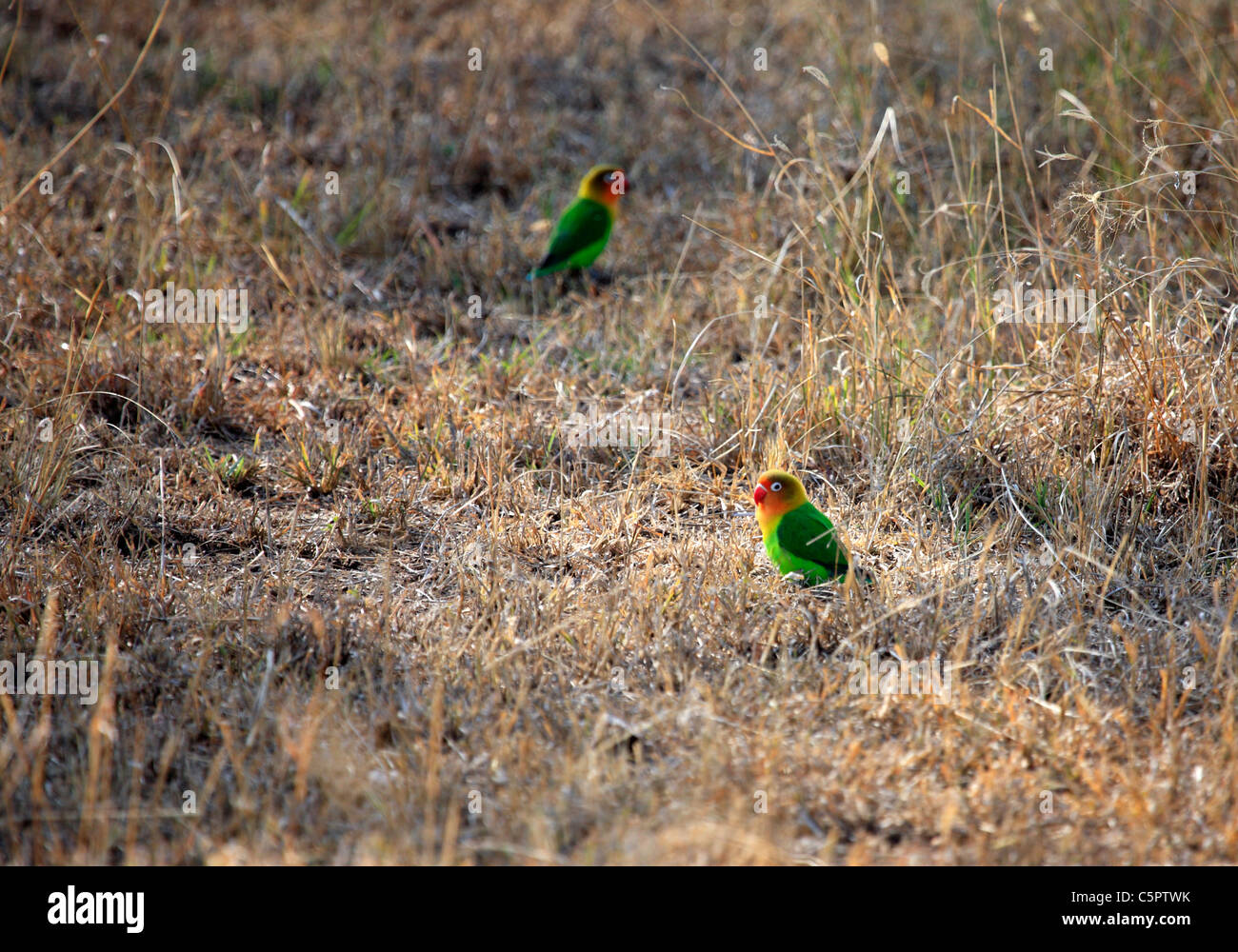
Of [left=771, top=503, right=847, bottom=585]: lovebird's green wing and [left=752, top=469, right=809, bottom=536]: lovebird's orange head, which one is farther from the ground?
[left=752, top=469, right=809, bottom=536]: lovebird's orange head

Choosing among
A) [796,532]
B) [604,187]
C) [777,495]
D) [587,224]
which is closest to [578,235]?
[587,224]

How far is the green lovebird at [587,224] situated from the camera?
561cm

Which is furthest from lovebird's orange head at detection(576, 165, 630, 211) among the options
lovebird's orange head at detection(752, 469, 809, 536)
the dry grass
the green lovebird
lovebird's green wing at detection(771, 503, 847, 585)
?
lovebird's green wing at detection(771, 503, 847, 585)

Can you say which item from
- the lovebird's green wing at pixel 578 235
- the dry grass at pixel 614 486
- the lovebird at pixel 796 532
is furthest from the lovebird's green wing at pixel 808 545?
the lovebird's green wing at pixel 578 235

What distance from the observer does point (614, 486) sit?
13.7 feet

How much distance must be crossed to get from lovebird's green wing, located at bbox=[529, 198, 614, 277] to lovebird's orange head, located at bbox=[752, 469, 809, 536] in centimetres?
270

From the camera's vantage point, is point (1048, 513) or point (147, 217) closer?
point (1048, 513)

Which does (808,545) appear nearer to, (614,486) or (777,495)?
(777,495)

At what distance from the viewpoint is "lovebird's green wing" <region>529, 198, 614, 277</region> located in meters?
5.61

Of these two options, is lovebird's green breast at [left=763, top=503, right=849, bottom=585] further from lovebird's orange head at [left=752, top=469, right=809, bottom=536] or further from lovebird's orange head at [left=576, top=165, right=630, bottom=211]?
lovebird's orange head at [left=576, top=165, right=630, bottom=211]

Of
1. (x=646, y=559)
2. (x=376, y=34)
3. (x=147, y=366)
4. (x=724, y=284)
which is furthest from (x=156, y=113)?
(x=646, y=559)

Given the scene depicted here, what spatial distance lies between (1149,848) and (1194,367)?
214cm

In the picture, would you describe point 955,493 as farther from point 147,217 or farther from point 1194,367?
point 147,217

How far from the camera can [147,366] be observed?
15.0 feet
